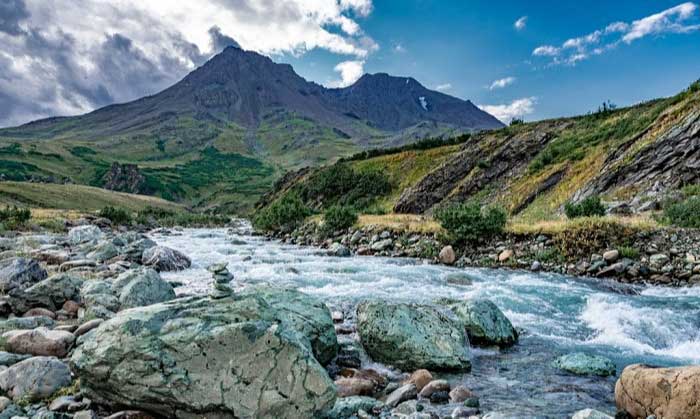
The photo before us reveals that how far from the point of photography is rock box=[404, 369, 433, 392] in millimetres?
6879

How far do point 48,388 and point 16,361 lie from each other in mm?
1249

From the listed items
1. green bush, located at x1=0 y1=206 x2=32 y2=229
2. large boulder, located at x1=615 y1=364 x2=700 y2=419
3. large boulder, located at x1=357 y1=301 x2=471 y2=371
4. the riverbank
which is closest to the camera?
large boulder, located at x1=615 y1=364 x2=700 y2=419

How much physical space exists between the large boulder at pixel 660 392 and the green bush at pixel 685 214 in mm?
14423

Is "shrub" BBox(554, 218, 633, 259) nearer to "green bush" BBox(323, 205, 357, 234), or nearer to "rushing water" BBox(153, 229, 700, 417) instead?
"rushing water" BBox(153, 229, 700, 417)

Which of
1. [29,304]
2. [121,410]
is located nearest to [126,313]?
[121,410]

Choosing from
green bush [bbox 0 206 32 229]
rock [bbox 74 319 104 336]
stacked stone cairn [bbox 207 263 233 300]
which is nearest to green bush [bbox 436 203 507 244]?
stacked stone cairn [bbox 207 263 233 300]

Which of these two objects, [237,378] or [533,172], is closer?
[237,378]

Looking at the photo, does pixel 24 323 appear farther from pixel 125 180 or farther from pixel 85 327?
pixel 125 180

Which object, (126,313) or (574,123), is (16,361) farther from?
(574,123)

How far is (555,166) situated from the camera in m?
40.5

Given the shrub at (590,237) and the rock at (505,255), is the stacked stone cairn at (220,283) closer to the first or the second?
the rock at (505,255)

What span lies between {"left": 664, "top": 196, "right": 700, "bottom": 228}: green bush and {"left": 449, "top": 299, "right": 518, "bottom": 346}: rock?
1254cm

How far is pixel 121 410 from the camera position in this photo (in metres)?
5.07

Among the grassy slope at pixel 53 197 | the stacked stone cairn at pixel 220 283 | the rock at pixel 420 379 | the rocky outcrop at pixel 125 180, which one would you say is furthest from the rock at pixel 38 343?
the rocky outcrop at pixel 125 180
